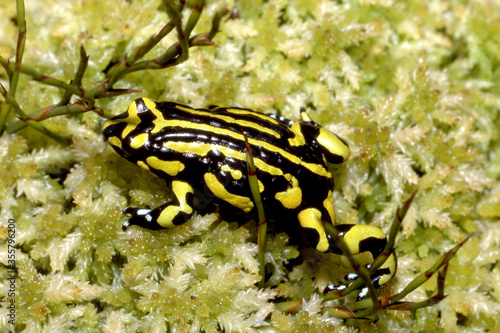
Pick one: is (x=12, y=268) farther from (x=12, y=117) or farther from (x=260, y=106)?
(x=260, y=106)

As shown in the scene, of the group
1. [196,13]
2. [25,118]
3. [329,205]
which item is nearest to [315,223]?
[329,205]

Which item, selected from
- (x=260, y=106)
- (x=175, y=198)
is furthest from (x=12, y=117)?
(x=260, y=106)

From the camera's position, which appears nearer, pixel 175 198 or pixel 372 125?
pixel 175 198

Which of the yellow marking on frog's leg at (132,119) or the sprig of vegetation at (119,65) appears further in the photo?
the yellow marking on frog's leg at (132,119)

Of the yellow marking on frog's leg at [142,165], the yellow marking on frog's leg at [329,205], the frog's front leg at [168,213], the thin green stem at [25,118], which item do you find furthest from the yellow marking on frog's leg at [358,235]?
the thin green stem at [25,118]

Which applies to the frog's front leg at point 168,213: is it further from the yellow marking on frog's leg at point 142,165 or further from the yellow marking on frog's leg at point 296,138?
the yellow marking on frog's leg at point 296,138

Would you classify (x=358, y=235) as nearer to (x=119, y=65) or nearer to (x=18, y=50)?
(x=119, y=65)
